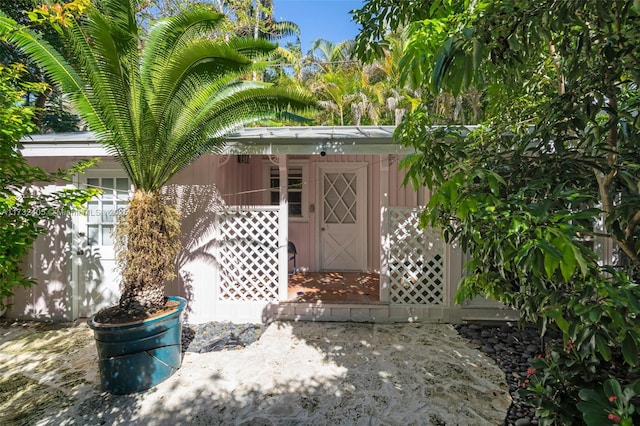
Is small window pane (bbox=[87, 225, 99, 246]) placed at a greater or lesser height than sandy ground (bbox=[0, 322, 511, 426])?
greater

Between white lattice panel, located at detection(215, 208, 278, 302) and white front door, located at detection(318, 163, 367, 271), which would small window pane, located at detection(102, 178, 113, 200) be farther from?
white front door, located at detection(318, 163, 367, 271)

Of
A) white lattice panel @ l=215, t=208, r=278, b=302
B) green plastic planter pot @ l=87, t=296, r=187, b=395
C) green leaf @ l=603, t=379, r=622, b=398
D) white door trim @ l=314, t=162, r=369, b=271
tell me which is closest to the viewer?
green leaf @ l=603, t=379, r=622, b=398

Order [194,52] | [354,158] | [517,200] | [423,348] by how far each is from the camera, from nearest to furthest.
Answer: [517,200], [194,52], [423,348], [354,158]

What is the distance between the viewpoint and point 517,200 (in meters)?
Result: 1.46

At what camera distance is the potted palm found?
306cm

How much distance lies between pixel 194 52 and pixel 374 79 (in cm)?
1330

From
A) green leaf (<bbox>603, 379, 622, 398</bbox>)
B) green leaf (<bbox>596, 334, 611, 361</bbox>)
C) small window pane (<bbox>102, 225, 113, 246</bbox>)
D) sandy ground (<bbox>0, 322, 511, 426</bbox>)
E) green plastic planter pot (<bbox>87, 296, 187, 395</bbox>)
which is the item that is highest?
small window pane (<bbox>102, 225, 113, 246</bbox>)

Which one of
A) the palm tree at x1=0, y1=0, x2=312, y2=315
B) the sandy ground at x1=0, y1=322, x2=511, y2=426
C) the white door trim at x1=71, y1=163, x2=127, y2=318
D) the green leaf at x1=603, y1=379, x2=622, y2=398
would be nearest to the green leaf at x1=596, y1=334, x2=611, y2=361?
the green leaf at x1=603, y1=379, x2=622, y2=398

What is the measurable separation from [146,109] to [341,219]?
4403 mm

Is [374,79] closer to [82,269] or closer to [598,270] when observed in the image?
[82,269]

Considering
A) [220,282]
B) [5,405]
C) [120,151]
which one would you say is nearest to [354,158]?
[220,282]

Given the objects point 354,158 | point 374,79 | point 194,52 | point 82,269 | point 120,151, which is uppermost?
point 374,79

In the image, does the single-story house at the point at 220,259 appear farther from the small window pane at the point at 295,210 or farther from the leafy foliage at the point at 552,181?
the leafy foliage at the point at 552,181

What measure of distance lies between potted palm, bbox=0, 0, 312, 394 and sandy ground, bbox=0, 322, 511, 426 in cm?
37
